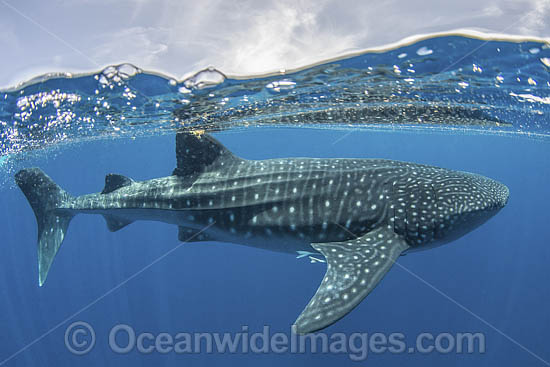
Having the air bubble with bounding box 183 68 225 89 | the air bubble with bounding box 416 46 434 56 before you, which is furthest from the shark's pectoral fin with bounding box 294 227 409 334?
the air bubble with bounding box 183 68 225 89

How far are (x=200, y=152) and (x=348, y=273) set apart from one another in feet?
11.8

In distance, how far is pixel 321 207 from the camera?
4.88 metres

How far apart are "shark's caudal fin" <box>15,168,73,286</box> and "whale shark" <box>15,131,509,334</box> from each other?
1403mm

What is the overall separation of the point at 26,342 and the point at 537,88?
3064 centimetres

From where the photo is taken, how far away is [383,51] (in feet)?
20.5

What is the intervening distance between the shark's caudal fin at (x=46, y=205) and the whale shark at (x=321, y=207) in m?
1.40

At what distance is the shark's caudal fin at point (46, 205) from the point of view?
750 cm

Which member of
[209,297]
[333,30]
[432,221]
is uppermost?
[333,30]

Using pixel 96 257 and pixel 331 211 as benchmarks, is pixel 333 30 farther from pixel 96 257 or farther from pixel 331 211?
pixel 96 257

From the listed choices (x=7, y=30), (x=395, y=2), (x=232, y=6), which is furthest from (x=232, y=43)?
(x=7, y=30)

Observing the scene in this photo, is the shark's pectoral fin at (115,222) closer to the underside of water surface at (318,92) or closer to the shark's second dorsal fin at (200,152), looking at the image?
the shark's second dorsal fin at (200,152)

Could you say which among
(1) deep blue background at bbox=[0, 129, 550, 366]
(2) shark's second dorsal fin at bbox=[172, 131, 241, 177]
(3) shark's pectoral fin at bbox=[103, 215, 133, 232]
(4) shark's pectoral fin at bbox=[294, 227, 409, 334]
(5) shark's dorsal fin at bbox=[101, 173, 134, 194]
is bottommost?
(1) deep blue background at bbox=[0, 129, 550, 366]

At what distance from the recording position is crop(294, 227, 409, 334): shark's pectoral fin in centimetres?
324

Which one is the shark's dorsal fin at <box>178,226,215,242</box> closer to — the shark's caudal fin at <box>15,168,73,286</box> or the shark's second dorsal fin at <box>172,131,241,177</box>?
the shark's second dorsal fin at <box>172,131,241,177</box>
